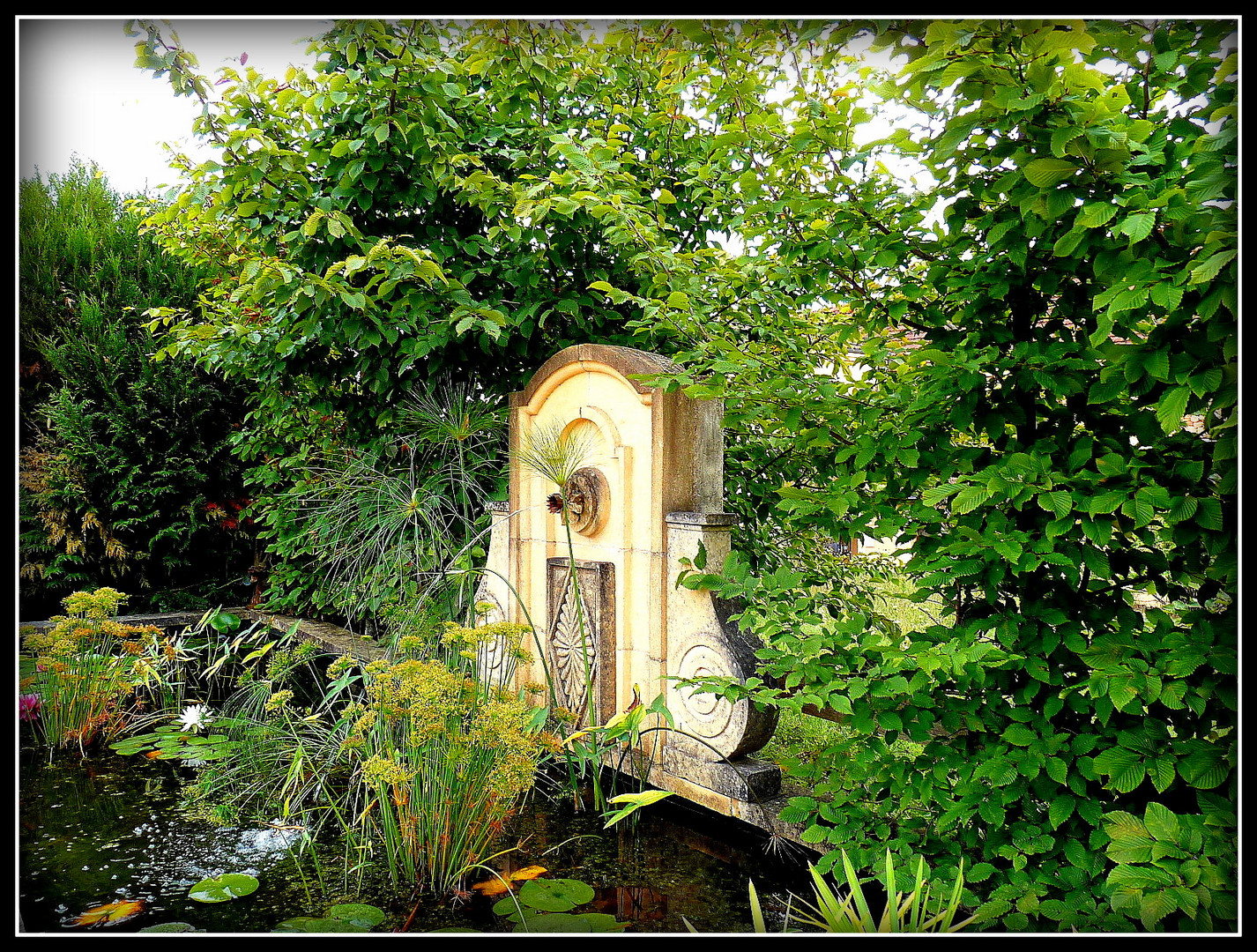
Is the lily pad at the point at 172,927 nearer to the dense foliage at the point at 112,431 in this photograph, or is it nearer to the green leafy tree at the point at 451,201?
the green leafy tree at the point at 451,201

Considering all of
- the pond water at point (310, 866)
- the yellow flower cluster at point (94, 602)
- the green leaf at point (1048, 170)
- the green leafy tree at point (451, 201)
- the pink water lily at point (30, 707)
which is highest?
the green leafy tree at point (451, 201)

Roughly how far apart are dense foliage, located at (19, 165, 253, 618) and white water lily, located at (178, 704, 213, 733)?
3252mm

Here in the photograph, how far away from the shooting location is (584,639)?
3.22 metres

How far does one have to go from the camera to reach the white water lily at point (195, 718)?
2.96m

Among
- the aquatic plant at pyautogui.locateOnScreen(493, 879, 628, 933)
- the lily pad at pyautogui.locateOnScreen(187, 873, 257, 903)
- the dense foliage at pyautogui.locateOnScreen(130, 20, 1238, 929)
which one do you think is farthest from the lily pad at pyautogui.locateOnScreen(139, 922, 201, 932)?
the dense foliage at pyautogui.locateOnScreen(130, 20, 1238, 929)

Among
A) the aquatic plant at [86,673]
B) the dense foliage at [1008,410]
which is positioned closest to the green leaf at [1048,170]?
the dense foliage at [1008,410]

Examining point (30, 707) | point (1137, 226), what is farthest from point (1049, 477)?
point (30, 707)

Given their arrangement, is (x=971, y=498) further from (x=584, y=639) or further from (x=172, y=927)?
(x=172, y=927)

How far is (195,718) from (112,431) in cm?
448

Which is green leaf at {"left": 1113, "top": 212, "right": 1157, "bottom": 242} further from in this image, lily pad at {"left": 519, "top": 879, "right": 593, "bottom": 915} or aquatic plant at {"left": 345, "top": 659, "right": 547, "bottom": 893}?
lily pad at {"left": 519, "top": 879, "right": 593, "bottom": 915}

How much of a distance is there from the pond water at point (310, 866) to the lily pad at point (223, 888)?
0.02 m

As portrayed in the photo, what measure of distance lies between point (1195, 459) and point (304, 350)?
12.7 ft
